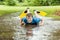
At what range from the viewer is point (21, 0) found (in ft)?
136

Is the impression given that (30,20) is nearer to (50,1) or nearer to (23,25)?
(23,25)

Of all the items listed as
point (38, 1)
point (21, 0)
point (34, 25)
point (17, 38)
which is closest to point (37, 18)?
point (34, 25)

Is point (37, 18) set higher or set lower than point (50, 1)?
higher

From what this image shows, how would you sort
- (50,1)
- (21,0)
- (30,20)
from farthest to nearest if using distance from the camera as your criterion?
(21,0) → (50,1) → (30,20)

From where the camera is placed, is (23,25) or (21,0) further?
(21,0)

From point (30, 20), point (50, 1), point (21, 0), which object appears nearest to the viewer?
point (30, 20)

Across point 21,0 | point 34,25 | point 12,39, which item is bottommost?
point 21,0

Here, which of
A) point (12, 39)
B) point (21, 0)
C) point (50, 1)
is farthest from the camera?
point (21, 0)

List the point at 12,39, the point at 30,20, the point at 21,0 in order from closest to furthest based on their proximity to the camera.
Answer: the point at 12,39
the point at 30,20
the point at 21,0

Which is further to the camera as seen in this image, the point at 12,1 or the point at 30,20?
the point at 12,1

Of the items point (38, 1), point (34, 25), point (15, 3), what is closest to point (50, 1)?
point (38, 1)

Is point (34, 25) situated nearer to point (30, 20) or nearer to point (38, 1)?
point (30, 20)

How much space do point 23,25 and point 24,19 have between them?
A: 420mm

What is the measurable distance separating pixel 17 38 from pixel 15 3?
2441 cm
